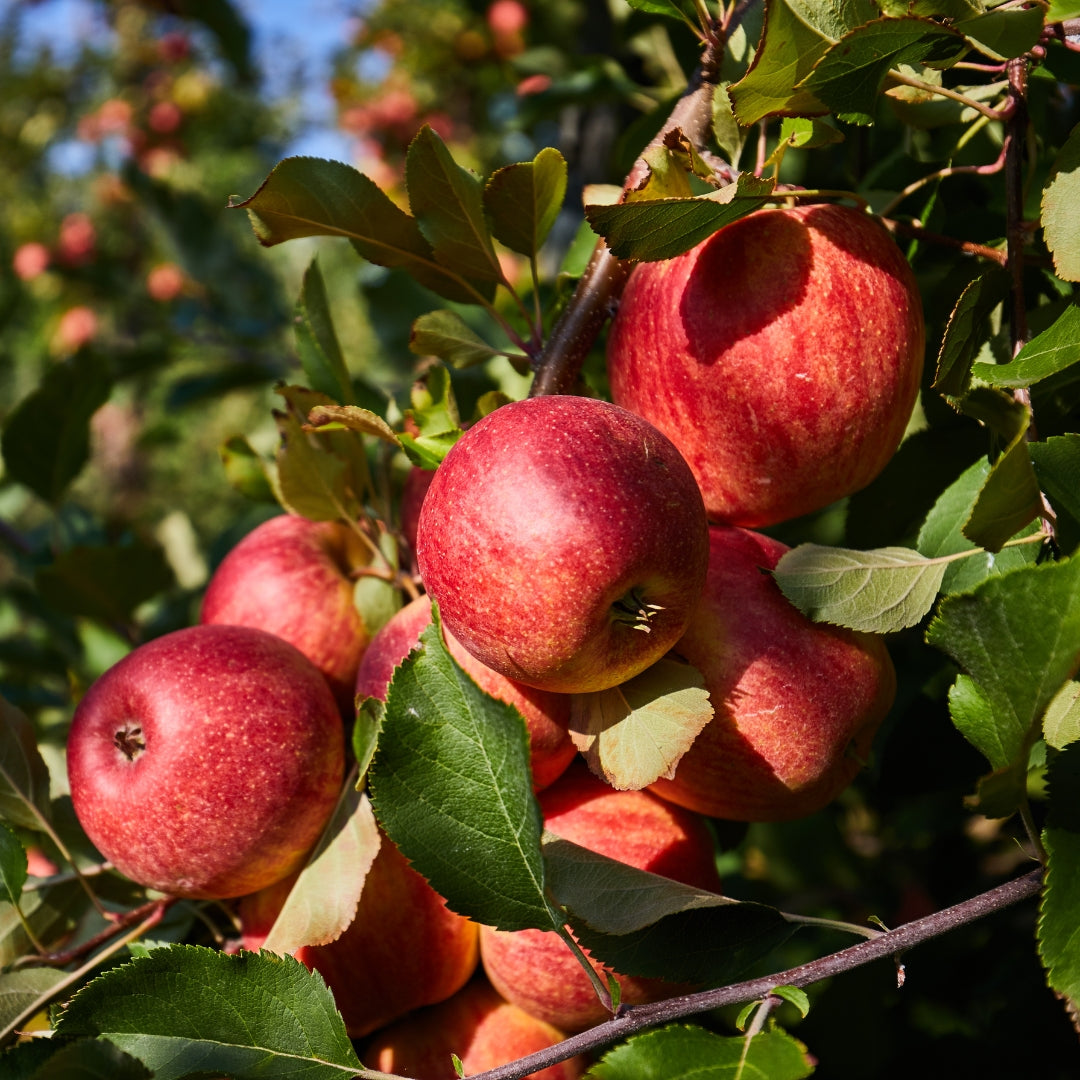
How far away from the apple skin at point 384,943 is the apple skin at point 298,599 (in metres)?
0.17

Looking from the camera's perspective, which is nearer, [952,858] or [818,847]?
[952,858]

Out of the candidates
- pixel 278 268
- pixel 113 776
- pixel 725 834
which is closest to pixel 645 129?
pixel 725 834

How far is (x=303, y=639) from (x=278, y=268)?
18.7 ft

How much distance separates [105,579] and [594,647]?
84 centimetres

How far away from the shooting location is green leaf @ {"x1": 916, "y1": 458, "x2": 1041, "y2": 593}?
72 cm

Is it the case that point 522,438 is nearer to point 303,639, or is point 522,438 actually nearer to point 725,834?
point 303,639

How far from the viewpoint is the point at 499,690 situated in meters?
0.76

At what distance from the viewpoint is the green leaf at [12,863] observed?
80cm

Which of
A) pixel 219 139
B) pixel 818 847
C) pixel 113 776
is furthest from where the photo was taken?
pixel 219 139

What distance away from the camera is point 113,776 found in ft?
2.62

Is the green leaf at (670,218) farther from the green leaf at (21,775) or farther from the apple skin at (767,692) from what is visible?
the green leaf at (21,775)

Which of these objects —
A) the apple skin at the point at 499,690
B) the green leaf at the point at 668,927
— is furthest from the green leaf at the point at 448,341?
the green leaf at the point at 668,927

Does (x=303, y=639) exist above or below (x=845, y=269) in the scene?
below

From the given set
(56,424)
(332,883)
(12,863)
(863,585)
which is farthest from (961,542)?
(56,424)
